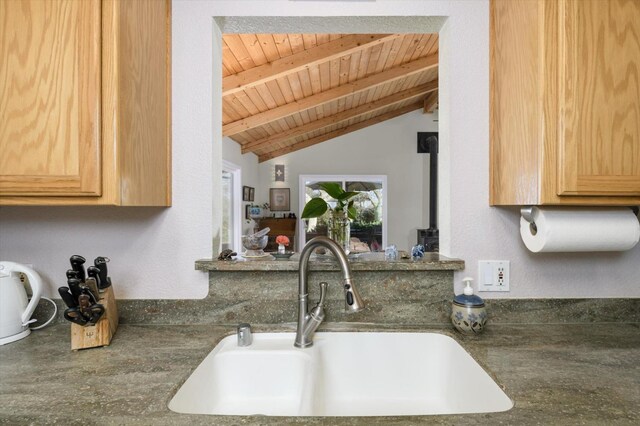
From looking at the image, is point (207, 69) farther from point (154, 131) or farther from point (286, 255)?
point (286, 255)

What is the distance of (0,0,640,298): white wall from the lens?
1.25 meters

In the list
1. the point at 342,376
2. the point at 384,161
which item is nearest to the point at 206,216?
the point at 342,376

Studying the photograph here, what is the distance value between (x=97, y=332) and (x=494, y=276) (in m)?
1.30

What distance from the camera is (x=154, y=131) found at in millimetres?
1133

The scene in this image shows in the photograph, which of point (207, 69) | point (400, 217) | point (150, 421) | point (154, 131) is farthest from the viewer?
point (400, 217)

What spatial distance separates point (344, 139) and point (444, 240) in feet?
18.6

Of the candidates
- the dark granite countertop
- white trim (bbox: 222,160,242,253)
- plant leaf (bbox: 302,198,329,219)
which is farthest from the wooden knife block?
white trim (bbox: 222,160,242,253)

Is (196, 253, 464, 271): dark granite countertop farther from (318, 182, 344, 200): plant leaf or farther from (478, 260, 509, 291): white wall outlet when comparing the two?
(318, 182, 344, 200): plant leaf

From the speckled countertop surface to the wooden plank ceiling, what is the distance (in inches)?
87.5

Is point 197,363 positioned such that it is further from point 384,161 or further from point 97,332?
point 384,161

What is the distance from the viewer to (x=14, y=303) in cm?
111

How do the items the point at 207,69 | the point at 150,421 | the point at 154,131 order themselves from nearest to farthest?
the point at 150,421, the point at 154,131, the point at 207,69

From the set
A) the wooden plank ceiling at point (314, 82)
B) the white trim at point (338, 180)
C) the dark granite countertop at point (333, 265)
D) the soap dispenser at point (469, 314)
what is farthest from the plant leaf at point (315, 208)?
the white trim at point (338, 180)

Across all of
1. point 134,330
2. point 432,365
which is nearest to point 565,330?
point 432,365
